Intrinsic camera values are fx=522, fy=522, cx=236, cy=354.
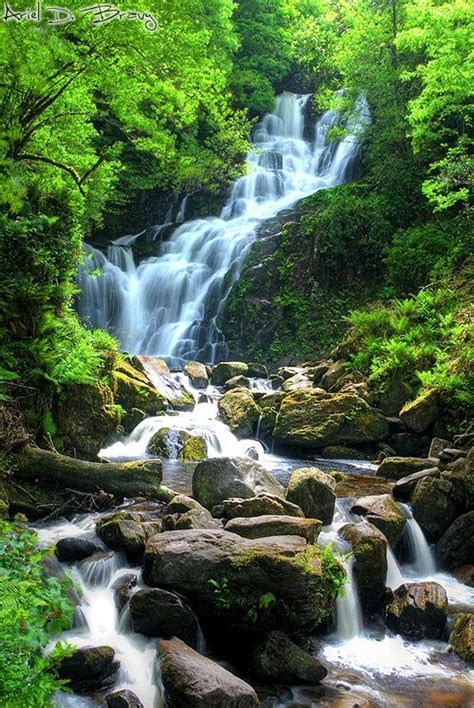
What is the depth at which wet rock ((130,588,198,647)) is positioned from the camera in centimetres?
501

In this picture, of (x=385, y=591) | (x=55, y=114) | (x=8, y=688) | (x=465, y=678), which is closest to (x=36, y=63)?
(x=55, y=114)

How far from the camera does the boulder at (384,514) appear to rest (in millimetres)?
7164

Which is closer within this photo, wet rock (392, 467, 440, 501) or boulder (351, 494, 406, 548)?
boulder (351, 494, 406, 548)

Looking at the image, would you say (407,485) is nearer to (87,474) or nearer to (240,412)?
(87,474)

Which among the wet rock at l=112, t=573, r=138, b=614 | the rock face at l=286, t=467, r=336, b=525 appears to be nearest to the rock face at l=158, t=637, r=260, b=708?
the wet rock at l=112, t=573, r=138, b=614

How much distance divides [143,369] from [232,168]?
1365 cm

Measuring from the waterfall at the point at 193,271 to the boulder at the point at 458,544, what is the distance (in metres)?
13.0

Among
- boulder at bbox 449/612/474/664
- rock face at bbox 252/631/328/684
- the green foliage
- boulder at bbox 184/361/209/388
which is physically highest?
the green foliage

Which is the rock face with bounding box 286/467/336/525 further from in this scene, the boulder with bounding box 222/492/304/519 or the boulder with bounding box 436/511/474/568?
the boulder with bounding box 436/511/474/568

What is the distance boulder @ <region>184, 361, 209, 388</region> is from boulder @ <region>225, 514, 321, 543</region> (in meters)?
9.60

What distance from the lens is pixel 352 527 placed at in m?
6.69

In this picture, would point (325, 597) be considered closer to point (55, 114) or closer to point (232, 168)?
point (55, 114)

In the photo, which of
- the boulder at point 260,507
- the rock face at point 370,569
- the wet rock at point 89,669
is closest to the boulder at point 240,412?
the boulder at point 260,507

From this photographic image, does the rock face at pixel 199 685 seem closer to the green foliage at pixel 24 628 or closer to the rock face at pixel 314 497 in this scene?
the green foliage at pixel 24 628
